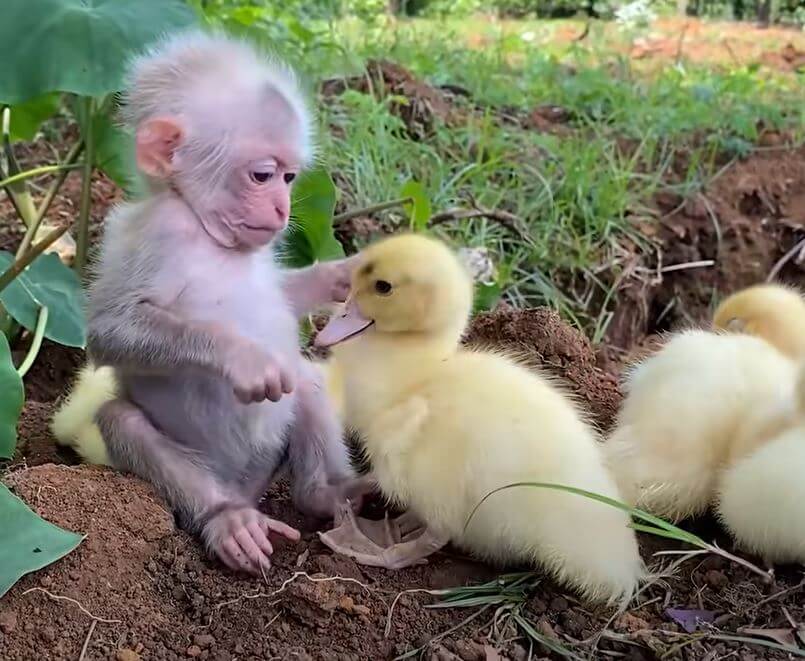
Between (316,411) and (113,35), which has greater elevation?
(113,35)

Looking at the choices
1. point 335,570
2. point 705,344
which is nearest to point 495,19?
point 705,344

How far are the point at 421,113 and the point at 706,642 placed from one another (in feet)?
12.7

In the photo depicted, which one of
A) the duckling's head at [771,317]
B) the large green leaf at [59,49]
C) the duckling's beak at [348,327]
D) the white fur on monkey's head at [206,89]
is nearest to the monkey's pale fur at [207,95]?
the white fur on monkey's head at [206,89]

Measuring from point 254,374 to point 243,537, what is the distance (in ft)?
1.11

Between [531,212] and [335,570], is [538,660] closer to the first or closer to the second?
[335,570]

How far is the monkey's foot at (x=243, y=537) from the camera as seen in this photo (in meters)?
1.87

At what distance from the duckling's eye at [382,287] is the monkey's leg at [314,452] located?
30cm

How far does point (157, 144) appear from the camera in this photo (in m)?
1.93

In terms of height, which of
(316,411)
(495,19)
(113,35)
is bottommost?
(495,19)

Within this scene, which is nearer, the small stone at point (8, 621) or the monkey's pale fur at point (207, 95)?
the small stone at point (8, 621)

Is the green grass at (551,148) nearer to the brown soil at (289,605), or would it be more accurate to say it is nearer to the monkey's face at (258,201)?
the monkey's face at (258,201)

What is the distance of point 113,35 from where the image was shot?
7.62ft

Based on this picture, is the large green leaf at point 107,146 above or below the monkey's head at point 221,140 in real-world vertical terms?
below

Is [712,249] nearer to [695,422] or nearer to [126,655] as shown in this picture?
[695,422]
